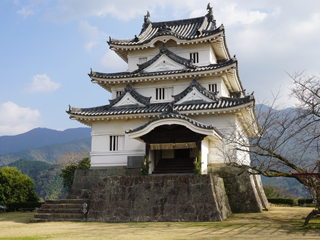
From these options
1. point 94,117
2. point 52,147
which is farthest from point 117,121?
point 52,147

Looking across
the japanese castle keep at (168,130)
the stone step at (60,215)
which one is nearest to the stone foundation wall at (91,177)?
the japanese castle keep at (168,130)

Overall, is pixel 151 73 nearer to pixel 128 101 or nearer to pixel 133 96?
pixel 133 96

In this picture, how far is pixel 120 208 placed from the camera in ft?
48.2

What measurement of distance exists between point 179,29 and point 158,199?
598 inches

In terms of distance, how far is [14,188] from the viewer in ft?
83.5

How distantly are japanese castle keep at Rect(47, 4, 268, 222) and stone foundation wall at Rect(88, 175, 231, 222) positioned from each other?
44 millimetres

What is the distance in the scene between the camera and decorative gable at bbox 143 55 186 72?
2162cm

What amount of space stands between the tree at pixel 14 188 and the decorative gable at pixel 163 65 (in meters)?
14.1

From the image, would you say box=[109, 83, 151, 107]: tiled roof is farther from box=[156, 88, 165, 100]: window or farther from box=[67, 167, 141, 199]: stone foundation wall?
box=[67, 167, 141, 199]: stone foundation wall

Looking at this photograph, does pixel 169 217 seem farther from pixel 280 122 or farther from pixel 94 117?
pixel 94 117

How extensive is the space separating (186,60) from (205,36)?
81.9 inches

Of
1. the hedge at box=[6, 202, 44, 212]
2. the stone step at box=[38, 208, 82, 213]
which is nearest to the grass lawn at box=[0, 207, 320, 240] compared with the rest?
the stone step at box=[38, 208, 82, 213]

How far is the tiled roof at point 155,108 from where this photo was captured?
18.3m

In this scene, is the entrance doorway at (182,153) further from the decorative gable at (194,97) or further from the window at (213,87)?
the window at (213,87)
